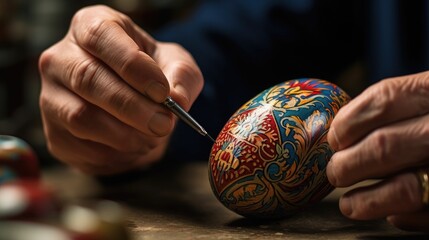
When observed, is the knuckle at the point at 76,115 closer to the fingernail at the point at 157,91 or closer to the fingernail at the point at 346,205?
the fingernail at the point at 157,91

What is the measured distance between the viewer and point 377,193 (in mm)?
891

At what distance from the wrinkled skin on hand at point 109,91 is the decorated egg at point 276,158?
0.13m

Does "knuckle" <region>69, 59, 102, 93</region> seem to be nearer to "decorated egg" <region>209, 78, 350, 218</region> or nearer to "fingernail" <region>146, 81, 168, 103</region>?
"fingernail" <region>146, 81, 168, 103</region>

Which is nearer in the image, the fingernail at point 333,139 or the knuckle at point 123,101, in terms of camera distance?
the fingernail at point 333,139

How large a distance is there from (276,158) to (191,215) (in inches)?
7.2

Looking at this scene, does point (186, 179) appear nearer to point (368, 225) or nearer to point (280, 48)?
point (368, 225)

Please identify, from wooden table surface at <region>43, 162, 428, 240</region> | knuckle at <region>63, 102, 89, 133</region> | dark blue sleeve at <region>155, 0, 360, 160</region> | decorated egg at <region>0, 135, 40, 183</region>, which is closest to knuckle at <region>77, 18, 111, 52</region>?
knuckle at <region>63, 102, 89, 133</region>

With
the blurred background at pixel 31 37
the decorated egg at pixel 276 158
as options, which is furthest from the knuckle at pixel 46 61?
the blurred background at pixel 31 37

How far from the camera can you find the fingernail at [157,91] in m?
1.06

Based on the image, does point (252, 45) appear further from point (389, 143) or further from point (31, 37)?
point (31, 37)

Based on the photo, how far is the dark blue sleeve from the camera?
1802mm

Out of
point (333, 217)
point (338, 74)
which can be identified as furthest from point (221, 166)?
point (338, 74)

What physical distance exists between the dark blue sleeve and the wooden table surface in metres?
0.34

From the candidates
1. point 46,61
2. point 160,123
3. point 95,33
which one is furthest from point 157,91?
point 46,61
